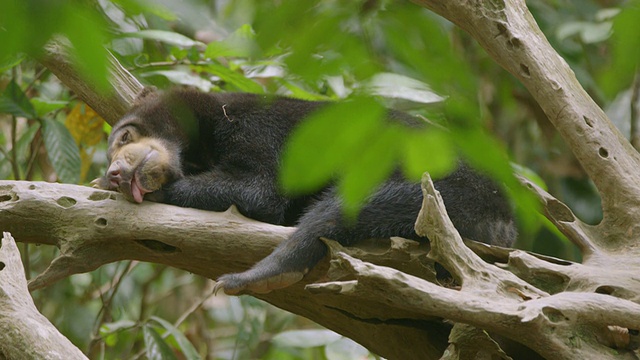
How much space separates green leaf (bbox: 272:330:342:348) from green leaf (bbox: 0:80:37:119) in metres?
1.61

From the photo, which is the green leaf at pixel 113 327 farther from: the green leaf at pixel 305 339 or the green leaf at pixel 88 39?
the green leaf at pixel 88 39

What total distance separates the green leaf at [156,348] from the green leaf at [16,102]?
1180 millimetres

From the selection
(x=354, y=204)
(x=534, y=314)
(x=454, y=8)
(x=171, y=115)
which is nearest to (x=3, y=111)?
(x=171, y=115)

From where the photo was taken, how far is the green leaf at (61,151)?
3434mm

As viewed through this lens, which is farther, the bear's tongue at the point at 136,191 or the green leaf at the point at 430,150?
the bear's tongue at the point at 136,191

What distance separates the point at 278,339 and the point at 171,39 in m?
1.65

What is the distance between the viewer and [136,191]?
272 centimetres

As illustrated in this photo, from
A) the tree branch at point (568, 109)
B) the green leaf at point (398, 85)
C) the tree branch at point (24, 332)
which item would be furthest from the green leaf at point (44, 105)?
the green leaf at point (398, 85)

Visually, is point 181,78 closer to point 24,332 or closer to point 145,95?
point 145,95

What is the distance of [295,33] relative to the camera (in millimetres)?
804

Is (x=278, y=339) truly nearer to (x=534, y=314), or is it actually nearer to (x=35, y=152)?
(x=35, y=152)

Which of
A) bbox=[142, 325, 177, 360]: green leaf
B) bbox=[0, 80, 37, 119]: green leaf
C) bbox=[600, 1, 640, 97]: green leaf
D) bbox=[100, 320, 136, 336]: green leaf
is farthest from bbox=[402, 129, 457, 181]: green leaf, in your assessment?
bbox=[100, 320, 136, 336]: green leaf

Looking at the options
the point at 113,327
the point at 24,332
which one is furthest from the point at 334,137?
the point at 113,327

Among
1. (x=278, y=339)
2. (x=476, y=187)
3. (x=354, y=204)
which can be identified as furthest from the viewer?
(x=278, y=339)
